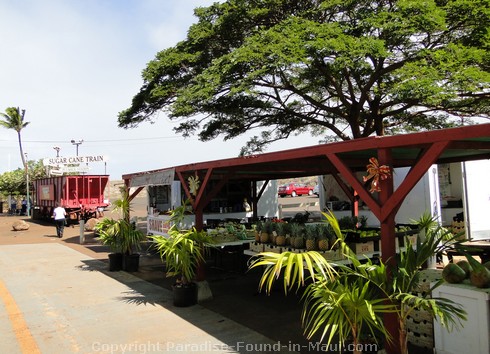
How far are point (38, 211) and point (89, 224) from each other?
10.3 metres

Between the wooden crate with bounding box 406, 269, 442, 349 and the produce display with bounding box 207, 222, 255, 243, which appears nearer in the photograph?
the wooden crate with bounding box 406, 269, 442, 349

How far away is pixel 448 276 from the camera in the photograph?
451cm

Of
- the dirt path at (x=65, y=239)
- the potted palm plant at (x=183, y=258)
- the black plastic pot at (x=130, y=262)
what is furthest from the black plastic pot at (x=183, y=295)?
the dirt path at (x=65, y=239)

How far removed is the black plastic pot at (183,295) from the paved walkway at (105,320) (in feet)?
0.44

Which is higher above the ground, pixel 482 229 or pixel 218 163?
pixel 218 163

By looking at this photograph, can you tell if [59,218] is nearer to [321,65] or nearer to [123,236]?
[123,236]

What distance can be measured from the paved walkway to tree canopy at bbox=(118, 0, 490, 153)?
6424 mm

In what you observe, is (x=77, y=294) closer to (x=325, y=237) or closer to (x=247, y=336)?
(x=247, y=336)

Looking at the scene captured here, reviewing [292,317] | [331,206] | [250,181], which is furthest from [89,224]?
[292,317]

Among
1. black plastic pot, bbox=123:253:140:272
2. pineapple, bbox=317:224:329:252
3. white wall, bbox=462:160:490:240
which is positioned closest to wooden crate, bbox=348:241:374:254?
pineapple, bbox=317:224:329:252

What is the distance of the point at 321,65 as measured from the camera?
481 inches

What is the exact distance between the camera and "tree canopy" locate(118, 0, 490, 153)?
10.8 meters

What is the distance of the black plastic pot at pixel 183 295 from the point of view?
693cm

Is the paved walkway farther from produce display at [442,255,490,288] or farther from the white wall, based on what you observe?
the white wall
